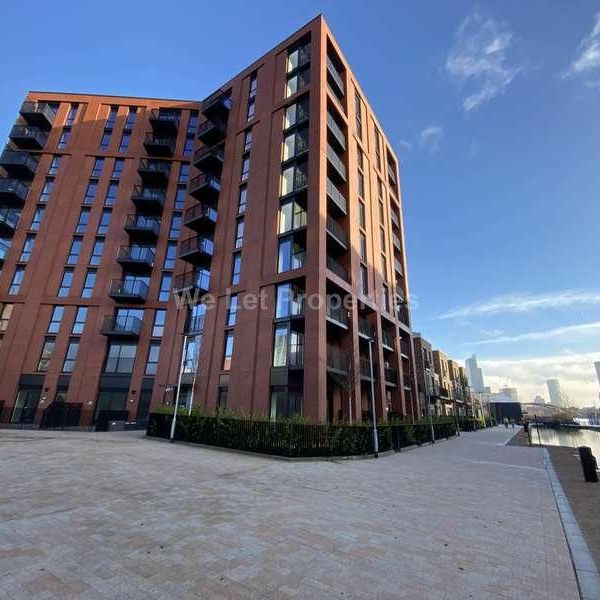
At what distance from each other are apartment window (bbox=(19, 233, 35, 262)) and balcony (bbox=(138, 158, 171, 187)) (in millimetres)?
11175

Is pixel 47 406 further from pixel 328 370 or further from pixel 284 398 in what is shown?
pixel 328 370

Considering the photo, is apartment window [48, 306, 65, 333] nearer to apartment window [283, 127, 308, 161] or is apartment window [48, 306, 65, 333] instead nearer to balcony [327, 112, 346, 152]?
apartment window [283, 127, 308, 161]

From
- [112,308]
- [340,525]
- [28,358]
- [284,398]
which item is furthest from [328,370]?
[28,358]

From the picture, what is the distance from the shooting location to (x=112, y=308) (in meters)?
28.2

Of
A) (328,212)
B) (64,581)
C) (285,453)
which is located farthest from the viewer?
(328,212)

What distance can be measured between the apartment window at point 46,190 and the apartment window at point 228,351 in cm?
2457

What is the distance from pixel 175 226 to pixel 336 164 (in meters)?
16.8

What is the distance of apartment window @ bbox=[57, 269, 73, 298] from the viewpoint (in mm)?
28344

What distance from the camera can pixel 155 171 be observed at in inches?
1265

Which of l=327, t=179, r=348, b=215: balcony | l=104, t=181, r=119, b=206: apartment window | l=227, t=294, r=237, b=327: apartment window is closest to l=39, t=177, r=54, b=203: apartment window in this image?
l=104, t=181, r=119, b=206: apartment window

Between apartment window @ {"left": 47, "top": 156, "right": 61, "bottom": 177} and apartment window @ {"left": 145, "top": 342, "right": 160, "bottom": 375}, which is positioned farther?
apartment window @ {"left": 47, "top": 156, "right": 61, "bottom": 177}

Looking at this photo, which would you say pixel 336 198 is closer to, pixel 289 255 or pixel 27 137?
pixel 289 255

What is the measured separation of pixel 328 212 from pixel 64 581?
22329 millimetres

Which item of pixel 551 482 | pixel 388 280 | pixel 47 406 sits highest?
pixel 388 280
